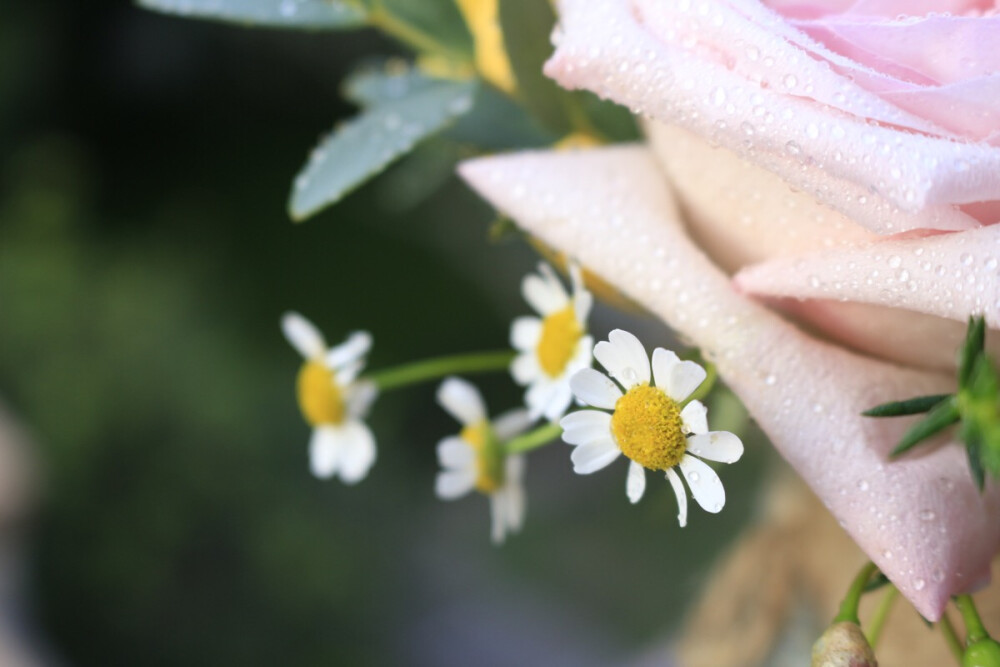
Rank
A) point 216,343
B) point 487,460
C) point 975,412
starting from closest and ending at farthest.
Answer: point 975,412, point 487,460, point 216,343

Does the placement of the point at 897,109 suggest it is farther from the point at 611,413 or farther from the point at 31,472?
the point at 31,472

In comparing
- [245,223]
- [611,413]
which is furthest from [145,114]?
[611,413]

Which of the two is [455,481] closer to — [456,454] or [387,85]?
[456,454]

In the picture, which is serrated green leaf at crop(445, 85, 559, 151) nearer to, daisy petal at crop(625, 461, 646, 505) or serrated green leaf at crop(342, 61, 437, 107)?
serrated green leaf at crop(342, 61, 437, 107)

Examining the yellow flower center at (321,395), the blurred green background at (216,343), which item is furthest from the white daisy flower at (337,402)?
the blurred green background at (216,343)

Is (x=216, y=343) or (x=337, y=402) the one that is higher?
(x=337, y=402)

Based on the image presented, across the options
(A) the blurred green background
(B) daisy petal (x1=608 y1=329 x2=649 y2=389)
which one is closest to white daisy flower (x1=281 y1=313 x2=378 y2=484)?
(B) daisy petal (x1=608 y1=329 x2=649 y2=389)

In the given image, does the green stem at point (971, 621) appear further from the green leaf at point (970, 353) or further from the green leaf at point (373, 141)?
the green leaf at point (373, 141)

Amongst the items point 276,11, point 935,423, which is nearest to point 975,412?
point 935,423
